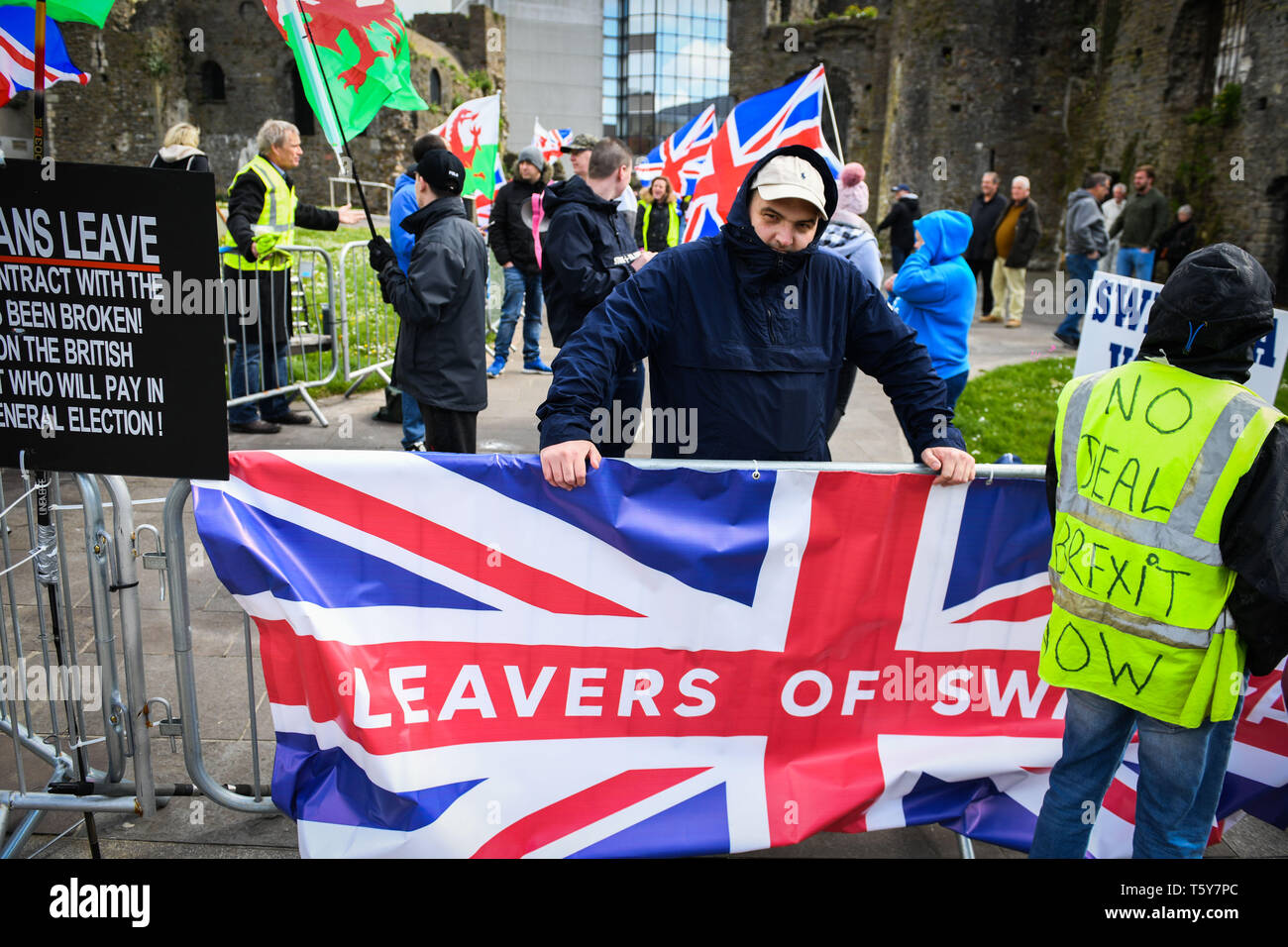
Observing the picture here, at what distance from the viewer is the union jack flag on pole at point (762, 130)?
8.66m

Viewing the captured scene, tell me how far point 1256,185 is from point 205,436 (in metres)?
18.4

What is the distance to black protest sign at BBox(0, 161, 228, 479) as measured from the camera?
2645 millimetres

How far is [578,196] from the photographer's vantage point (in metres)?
5.88

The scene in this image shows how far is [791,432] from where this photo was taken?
10.5 feet

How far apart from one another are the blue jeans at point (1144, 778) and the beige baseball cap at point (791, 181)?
1612mm

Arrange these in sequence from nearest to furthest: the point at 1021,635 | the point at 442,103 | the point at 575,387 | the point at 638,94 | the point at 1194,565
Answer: the point at 1194,565 → the point at 575,387 → the point at 1021,635 → the point at 442,103 → the point at 638,94

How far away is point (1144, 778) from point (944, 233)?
156 inches

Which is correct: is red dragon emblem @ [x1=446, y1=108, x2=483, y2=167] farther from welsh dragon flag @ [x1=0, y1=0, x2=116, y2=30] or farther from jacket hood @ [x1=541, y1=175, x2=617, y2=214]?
welsh dragon flag @ [x1=0, y1=0, x2=116, y2=30]

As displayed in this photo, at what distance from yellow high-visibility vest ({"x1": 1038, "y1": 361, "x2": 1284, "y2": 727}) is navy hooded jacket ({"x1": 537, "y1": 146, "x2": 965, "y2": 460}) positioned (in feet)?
2.26

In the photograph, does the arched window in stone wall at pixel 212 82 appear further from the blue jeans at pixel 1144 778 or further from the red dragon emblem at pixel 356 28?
the blue jeans at pixel 1144 778

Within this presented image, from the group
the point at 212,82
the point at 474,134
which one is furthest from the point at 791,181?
the point at 212,82

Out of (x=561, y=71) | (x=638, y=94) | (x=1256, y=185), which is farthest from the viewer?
A: (x=638, y=94)
